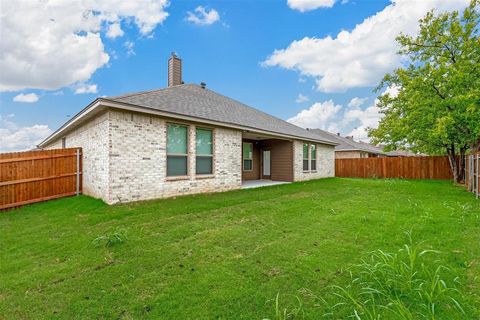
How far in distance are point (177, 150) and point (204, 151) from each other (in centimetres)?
119

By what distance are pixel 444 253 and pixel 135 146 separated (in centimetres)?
779

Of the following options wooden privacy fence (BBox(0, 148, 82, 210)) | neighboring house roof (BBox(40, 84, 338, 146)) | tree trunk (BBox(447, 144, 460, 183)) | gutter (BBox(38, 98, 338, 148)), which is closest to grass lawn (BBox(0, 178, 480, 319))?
wooden privacy fence (BBox(0, 148, 82, 210))

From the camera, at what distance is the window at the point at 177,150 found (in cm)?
843

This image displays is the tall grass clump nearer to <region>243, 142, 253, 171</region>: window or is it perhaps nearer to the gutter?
the gutter

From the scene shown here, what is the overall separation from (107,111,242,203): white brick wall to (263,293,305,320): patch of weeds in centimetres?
609

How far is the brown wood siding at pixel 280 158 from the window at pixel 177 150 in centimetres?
728

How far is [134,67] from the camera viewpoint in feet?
45.8

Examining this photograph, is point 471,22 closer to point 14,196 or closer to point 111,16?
point 111,16

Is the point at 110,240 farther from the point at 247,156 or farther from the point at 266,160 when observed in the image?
the point at 266,160

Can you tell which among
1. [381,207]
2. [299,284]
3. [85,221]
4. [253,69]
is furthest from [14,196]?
[253,69]

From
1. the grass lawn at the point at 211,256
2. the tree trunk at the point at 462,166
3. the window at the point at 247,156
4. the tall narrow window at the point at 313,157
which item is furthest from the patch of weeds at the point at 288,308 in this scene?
the tree trunk at the point at 462,166

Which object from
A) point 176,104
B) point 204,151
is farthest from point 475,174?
point 176,104

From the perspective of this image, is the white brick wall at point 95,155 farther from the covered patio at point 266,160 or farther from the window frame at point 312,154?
the window frame at point 312,154

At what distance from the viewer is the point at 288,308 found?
100 inches
